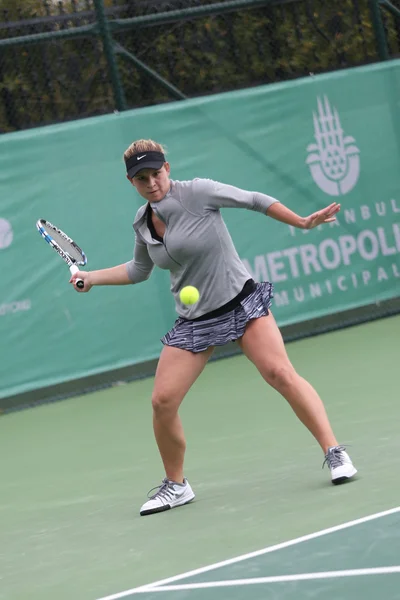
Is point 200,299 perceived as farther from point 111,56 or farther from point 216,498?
point 111,56

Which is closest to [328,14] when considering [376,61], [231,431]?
[376,61]

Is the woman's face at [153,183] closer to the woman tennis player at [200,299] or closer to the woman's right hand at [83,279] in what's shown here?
the woman tennis player at [200,299]

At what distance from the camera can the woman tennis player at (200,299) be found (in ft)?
19.0

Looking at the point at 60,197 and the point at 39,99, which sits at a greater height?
the point at 39,99

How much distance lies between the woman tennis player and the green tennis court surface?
0.35 metres

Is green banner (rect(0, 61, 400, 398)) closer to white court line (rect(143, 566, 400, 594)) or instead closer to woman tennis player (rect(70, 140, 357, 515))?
woman tennis player (rect(70, 140, 357, 515))

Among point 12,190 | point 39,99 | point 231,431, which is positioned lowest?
point 231,431

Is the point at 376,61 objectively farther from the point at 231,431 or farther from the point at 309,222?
the point at 309,222

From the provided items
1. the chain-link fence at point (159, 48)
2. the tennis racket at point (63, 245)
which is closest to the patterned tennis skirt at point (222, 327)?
the tennis racket at point (63, 245)

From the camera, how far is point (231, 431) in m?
7.71

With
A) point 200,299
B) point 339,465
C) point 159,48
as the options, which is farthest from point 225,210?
point 339,465

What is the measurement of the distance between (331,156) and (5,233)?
314cm

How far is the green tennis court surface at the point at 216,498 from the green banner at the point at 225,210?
2.63 ft

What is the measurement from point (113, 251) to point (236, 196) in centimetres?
486
